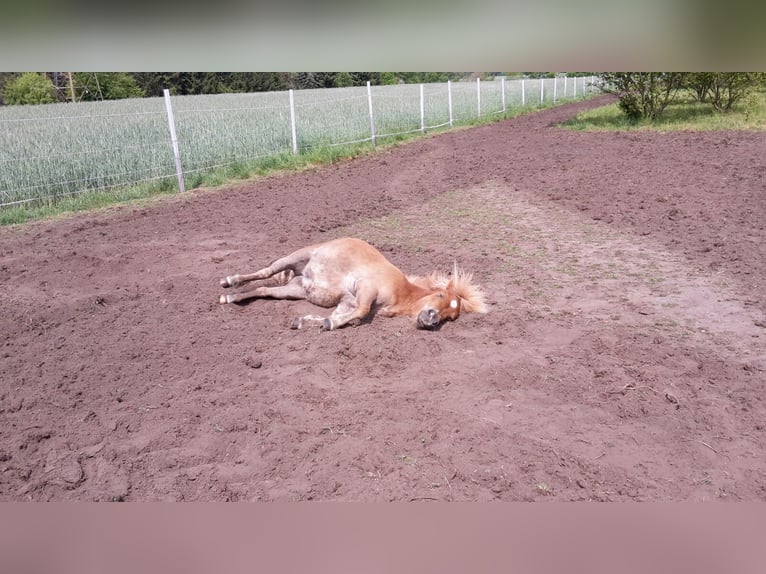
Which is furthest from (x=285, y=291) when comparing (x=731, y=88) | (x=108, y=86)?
(x=731, y=88)

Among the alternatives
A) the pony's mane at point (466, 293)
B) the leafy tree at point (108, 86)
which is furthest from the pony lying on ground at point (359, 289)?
Result: the leafy tree at point (108, 86)

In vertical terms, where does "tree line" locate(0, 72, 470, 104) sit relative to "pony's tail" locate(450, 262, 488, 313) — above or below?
above

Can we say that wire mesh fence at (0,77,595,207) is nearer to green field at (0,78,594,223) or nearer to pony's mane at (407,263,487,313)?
green field at (0,78,594,223)

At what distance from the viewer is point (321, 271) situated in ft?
18.4

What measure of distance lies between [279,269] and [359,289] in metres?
0.96

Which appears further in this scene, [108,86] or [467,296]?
[108,86]

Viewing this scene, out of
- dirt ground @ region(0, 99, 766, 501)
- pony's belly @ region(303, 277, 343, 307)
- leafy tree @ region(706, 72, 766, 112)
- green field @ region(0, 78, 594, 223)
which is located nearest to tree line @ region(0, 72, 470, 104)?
green field @ region(0, 78, 594, 223)

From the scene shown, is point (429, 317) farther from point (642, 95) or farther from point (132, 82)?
point (642, 95)

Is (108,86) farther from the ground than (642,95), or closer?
farther from the ground

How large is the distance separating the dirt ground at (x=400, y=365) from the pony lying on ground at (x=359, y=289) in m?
0.14

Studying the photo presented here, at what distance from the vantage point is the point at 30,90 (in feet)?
47.5

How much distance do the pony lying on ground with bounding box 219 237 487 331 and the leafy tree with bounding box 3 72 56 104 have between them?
10189 millimetres

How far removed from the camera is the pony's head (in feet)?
16.8
